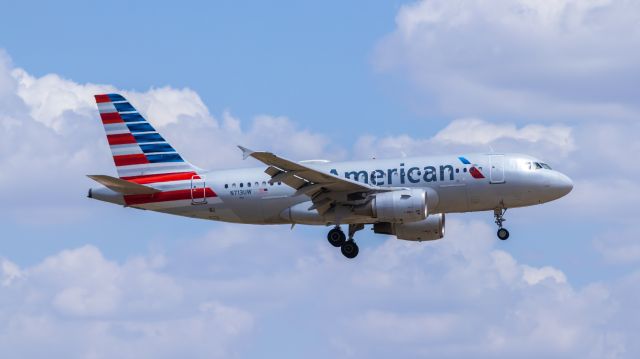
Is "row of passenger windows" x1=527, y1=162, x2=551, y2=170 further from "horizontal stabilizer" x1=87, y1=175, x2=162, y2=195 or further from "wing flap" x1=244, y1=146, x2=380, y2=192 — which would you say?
"horizontal stabilizer" x1=87, y1=175, x2=162, y2=195

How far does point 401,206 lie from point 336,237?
5.16 metres

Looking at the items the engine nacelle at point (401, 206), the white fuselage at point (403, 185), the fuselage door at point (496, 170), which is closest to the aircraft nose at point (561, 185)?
the white fuselage at point (403, 185)

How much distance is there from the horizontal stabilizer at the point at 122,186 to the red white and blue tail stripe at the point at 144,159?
271 millimetres

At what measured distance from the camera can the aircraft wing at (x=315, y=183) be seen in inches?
2552

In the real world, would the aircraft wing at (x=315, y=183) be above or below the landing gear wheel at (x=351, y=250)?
above

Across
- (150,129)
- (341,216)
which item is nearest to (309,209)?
(341,216)

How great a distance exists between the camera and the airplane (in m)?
66.9

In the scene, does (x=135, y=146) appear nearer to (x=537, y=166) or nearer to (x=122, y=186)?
(x=122, y=186)

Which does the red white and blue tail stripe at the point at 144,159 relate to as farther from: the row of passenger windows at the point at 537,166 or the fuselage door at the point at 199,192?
the row of passenger windows at the point at 537,166

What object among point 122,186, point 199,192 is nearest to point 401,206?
point 199,192

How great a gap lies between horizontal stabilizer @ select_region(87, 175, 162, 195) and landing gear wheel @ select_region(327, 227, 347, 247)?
350 inches

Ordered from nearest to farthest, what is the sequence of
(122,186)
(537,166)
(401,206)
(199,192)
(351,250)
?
(401,206), (537,166), (351,250), (122,186), (199,192)

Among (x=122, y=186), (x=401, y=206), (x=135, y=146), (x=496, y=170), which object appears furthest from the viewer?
(x=135, y=146)

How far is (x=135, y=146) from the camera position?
7462 centimetres
